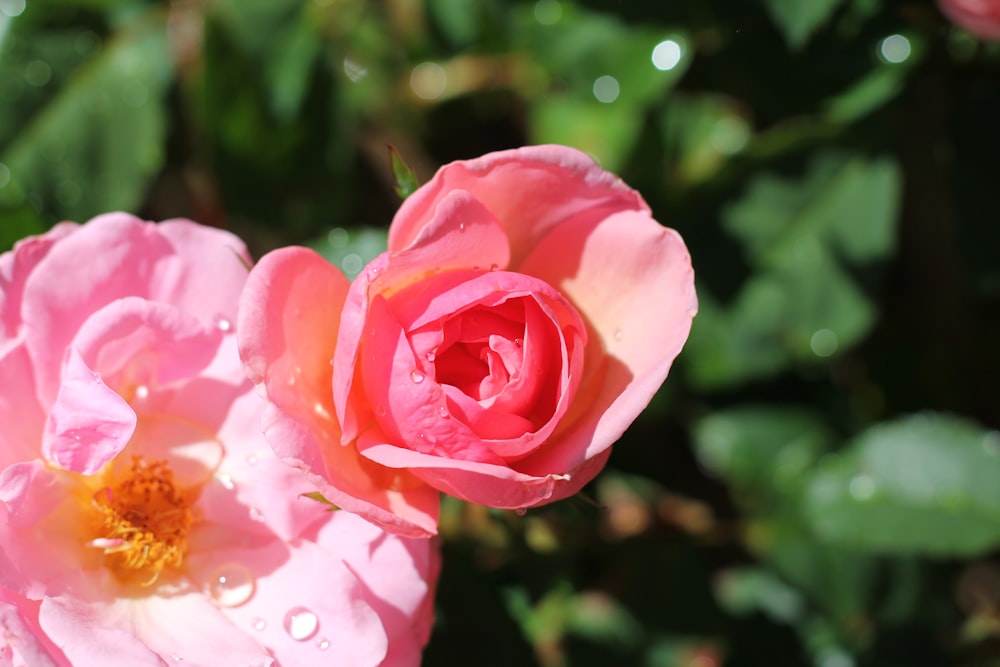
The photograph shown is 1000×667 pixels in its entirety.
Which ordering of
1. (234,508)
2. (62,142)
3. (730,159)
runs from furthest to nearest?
1. (730,159)
2. (62,142)
3. (234,508)

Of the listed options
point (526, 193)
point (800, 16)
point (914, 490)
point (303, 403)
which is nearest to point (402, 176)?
point (526, 193)

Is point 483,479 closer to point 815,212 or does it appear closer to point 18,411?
point 18,411

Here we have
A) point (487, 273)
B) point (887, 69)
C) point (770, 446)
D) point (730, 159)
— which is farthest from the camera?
point (770, 446)

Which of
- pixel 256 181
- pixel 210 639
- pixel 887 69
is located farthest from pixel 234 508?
pixel 887 69

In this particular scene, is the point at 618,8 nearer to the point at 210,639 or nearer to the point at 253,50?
the point at 253,50

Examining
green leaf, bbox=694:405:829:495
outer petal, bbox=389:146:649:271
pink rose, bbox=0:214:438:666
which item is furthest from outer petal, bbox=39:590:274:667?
green leaf, bbox=694:405:829:495

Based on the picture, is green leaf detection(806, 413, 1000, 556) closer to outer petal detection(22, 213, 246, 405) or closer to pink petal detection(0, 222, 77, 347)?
outer petal detection(22, 213, 246, 405)

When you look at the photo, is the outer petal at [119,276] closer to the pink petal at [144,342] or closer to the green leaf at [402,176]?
the pink petal at [144,342]
